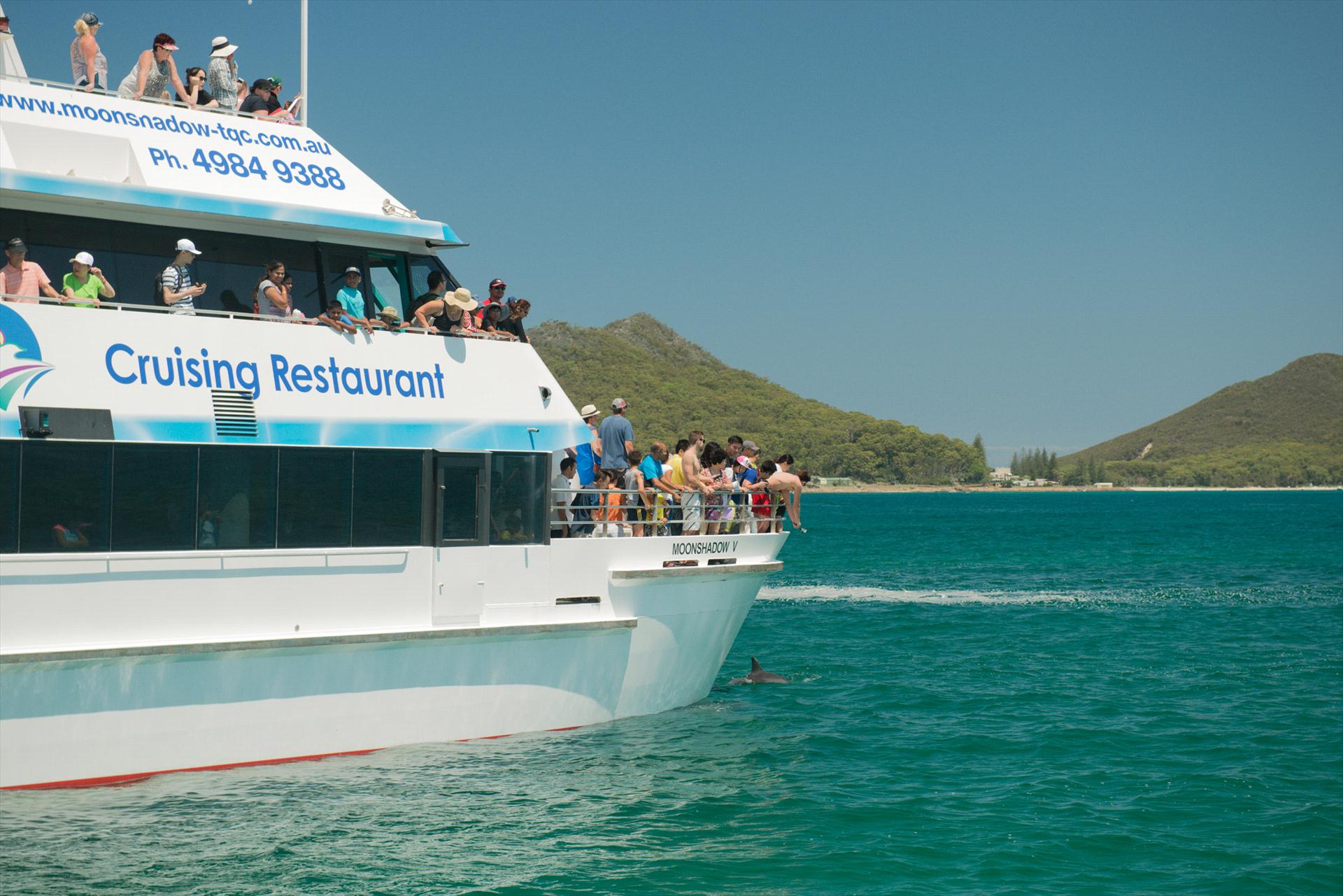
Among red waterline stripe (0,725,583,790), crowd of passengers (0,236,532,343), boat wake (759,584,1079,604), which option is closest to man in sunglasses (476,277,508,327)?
crowd of passengers (0,236,532,343)

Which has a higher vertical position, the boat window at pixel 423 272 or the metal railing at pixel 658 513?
the boat window at pixel 423 272

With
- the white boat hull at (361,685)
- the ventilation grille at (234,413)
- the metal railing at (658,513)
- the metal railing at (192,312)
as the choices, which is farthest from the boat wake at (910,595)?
the ventilation grille at (234,413)

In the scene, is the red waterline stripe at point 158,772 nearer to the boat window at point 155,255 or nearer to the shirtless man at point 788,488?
the boat window at point 155,255

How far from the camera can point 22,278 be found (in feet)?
33.7

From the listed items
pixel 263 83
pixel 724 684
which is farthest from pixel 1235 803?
pixel 263 83

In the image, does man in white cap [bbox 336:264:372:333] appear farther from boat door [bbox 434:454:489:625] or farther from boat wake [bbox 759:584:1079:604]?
boat wake [bbox 759:584:1079:604]

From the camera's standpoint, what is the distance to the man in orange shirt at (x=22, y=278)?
1012cm

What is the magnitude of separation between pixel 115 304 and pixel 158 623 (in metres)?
2.66

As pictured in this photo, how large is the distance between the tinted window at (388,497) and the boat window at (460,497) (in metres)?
0.21

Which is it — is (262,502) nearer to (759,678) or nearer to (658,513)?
(658,513)

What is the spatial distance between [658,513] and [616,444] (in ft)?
3.38

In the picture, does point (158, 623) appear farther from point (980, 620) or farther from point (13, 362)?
point (980, 620)

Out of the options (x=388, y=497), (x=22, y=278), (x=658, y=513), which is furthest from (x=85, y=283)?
(x=658, y=513)

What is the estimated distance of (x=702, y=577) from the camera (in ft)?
44.2
